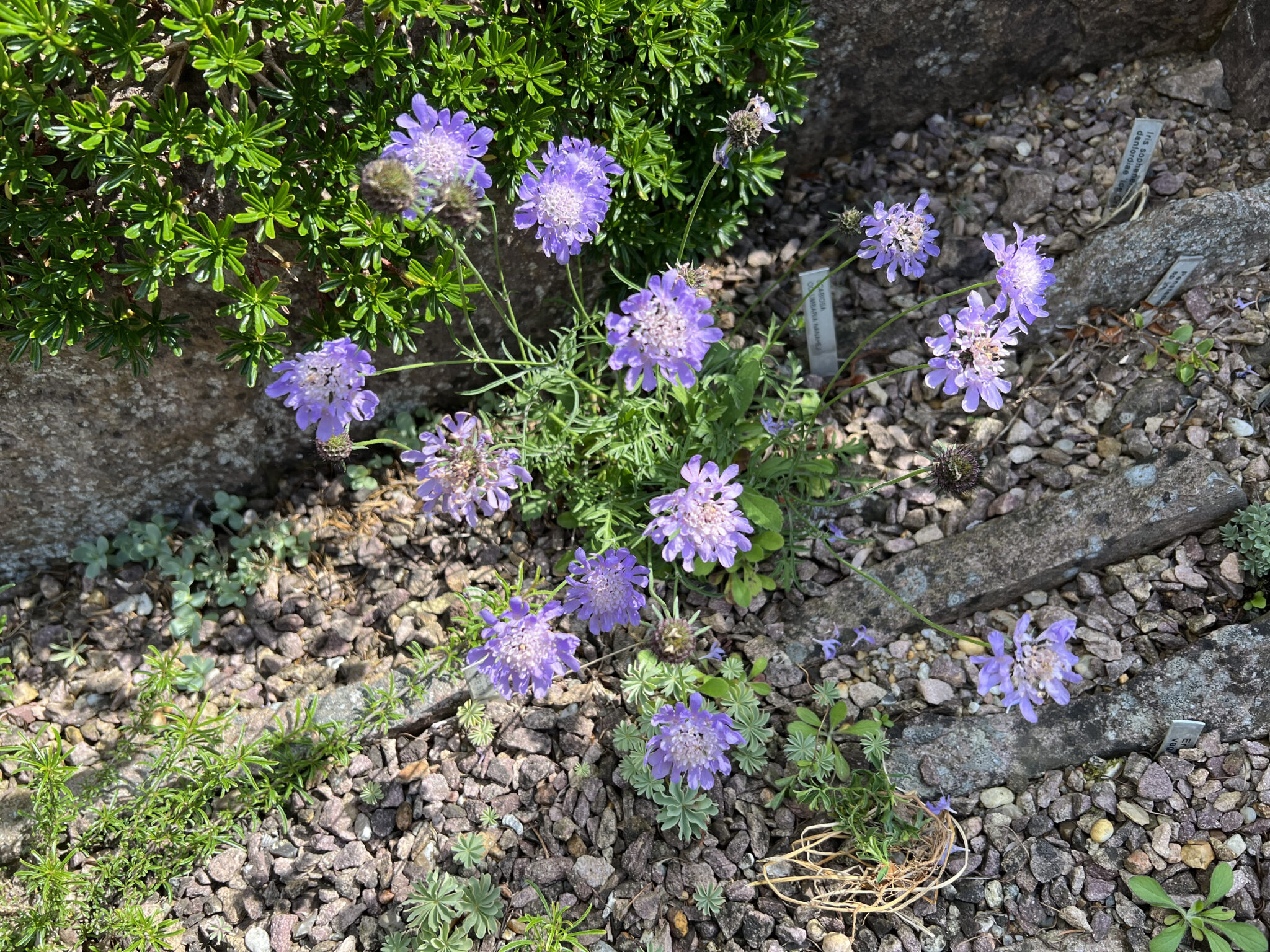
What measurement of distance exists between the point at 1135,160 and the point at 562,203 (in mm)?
2051

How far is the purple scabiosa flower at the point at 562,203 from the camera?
2010mm

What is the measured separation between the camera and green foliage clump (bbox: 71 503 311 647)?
269cm

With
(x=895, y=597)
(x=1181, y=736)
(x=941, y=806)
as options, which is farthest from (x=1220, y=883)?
(x=895, y=597)

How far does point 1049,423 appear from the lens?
2.70 meters

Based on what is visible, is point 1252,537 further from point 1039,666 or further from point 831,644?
point 831,644

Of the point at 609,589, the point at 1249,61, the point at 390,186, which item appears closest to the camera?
the point at 390,186

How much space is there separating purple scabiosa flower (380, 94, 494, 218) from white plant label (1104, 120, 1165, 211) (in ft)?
7.11

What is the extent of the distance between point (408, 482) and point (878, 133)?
222 centimetres

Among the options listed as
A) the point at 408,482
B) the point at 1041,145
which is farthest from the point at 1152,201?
Answer: the point at 408,482

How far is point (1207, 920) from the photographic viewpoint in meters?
1.95

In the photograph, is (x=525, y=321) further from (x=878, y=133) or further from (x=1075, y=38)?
(x=1075, y=38)

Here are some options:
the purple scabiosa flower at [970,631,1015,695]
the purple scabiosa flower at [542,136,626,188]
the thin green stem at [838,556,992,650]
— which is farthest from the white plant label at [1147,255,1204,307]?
the purple scabiosa flower at [542,136,626,188]

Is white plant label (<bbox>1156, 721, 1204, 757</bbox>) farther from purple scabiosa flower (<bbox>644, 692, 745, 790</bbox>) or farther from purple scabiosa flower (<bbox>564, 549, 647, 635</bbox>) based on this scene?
purple scabiosa flower (<bbox>564, 549, 647, 635</bbox>)

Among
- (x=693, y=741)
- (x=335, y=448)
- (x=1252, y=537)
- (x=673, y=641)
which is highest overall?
(x=335, y=448)
